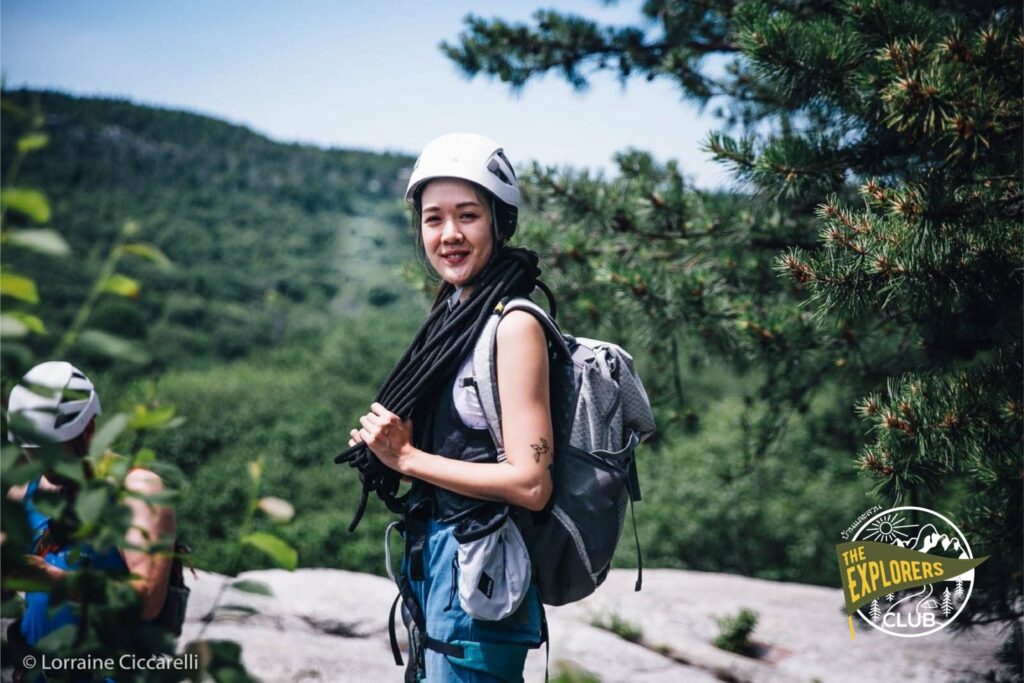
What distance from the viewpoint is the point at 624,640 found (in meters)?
4.63

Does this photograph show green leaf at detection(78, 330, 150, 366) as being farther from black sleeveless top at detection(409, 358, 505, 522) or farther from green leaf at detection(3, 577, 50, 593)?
black sleeveless top at detection(409, 358, 505, 522)

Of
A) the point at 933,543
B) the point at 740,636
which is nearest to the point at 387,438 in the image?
the point at 933,543

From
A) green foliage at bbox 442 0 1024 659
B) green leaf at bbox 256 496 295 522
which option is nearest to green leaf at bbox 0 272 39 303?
green leaf at bbox 256 496 295 522

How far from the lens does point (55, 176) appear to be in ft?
108

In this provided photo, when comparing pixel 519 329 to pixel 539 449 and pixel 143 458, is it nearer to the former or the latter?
pixel 539 449

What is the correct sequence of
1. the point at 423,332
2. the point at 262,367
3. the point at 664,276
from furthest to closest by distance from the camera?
the point at 262,367, the point at 664,276, the point at 423,332

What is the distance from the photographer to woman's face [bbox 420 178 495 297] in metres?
1.84

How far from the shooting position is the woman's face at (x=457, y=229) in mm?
1838

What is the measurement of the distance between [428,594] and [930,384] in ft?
4.90

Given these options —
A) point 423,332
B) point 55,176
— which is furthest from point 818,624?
point 55,176

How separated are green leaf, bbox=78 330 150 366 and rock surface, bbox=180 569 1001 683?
2882mm

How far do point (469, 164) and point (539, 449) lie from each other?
0.67 meters

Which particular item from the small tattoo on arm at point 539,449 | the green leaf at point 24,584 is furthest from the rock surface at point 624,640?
the green leaf at point 24,584

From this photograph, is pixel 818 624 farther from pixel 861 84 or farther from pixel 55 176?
pixel 55 176
